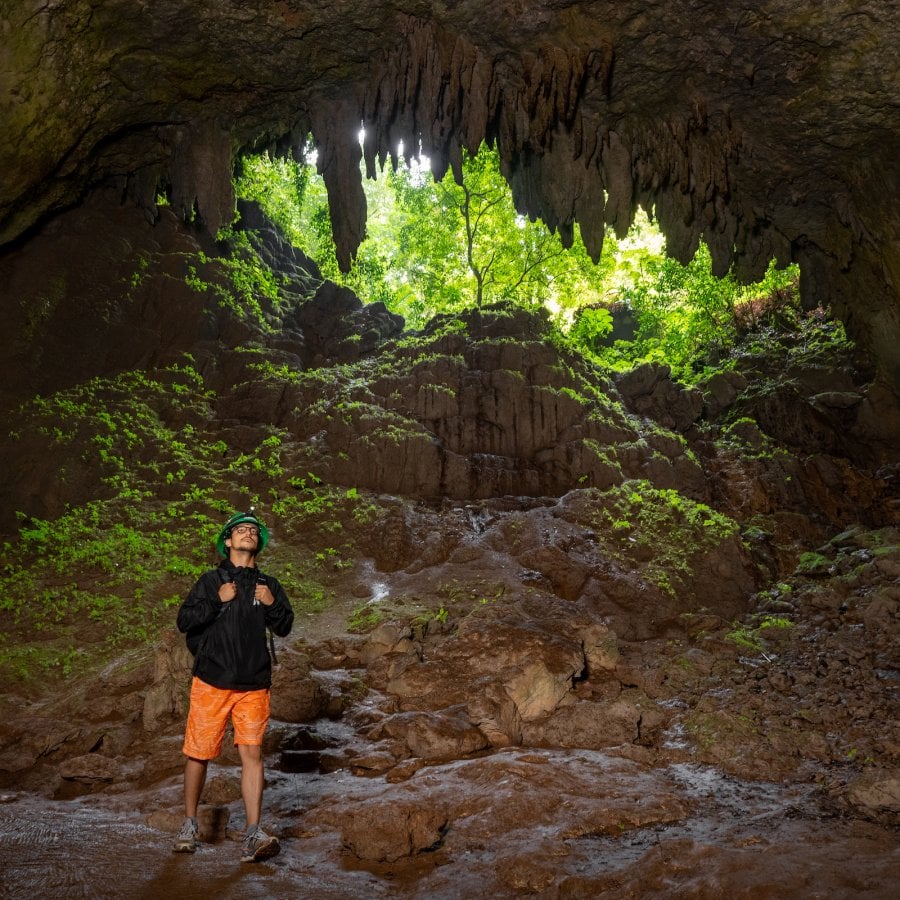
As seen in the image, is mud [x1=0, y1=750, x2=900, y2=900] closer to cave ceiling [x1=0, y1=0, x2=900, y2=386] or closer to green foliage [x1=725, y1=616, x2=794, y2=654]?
green foliage [x1=725, y1=616, x2=794, y2=654]

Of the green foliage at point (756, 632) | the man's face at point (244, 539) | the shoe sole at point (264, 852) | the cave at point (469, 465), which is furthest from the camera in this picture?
the green foliage at point (756, 632)

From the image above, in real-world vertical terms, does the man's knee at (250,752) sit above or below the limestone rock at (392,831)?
above

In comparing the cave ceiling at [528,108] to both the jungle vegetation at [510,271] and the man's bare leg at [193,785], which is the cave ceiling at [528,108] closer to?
the jungle vegetation at [510,271]

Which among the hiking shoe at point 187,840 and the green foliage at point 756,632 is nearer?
the hiking shoe at point 187,840

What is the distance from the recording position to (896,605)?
8602mm

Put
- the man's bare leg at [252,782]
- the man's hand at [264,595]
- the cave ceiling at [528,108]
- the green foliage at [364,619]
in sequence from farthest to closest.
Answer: the green foliage at [364,619]
the cave ceiling at [528,108]
the man's hand at [264,595]
the man's bare leg at [252,782]

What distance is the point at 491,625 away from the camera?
7.36 metres

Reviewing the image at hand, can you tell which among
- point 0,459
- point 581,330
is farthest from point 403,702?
point 581,330

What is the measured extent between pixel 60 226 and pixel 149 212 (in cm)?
180

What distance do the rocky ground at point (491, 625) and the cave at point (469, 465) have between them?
0.05 metres

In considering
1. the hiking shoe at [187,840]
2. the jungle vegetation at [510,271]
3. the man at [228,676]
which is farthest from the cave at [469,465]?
the jungle vegetation at [510,271]

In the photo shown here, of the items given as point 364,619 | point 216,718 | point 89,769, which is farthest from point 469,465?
Result: point 216,718

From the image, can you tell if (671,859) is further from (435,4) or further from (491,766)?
(435,4)

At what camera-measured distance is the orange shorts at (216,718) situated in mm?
3695
